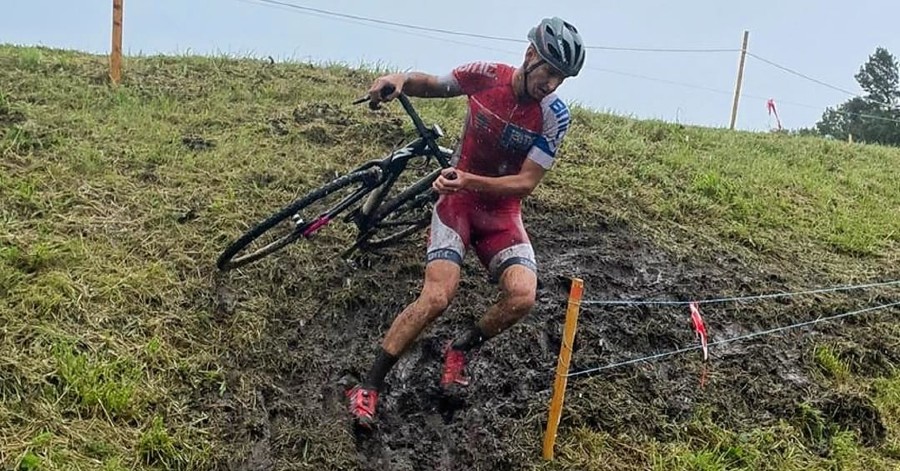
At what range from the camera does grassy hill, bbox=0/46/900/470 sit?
4.06m

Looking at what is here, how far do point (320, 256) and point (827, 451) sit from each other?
3173 mm

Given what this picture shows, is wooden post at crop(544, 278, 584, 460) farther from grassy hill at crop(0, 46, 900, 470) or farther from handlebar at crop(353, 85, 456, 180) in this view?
handlebar at crop(353, 85, 456, 180)

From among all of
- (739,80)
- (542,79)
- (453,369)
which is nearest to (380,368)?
(453,369)

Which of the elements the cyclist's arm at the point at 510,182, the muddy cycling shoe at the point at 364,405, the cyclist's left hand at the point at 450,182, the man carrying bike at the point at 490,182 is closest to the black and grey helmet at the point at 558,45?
the man carrying bike at the point at 490,182

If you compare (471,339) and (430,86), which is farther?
(430,86)

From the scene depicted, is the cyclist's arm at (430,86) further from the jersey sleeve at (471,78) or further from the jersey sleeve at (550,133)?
the jersey sleeve at (550,133)

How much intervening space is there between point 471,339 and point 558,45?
154cm

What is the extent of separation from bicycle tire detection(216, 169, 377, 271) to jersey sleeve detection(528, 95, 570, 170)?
1019mm

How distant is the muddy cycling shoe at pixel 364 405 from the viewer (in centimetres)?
409

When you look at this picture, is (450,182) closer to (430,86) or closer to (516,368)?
(430,86)

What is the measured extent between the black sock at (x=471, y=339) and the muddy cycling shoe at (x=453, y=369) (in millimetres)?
33

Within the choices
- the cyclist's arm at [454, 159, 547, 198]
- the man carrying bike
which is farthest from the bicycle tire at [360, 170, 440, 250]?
the cyclist's arm at [454, 159, 547, 198]

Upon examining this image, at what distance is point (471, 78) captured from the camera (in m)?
4.41

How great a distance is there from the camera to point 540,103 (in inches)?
167
